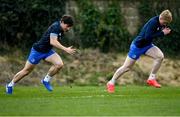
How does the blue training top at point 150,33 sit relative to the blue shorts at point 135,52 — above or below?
above

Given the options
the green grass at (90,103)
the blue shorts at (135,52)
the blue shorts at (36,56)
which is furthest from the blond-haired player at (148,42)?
the blue shorts at (36,56)

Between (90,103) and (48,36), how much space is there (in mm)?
3739

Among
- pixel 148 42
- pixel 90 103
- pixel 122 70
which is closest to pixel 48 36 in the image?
pixel 122 70

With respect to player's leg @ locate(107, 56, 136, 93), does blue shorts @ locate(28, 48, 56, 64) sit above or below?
above

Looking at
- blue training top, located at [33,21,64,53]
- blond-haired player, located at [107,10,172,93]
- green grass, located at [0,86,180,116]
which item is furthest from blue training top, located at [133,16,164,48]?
blue training top, located at [33,21,64,53]

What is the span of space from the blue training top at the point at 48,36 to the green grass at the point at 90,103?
125 centimetres

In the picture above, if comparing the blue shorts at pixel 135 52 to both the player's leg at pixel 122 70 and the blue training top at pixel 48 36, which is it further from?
the blue training top at pixel 48 36

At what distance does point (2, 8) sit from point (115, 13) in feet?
17.2

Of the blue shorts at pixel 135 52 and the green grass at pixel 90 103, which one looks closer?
the green grass at pixel 90 103

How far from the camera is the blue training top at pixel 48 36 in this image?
20.0 m

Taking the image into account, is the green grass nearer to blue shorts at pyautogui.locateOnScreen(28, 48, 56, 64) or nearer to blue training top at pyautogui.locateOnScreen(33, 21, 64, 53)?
blue shorts at pyautogui.locateOnScreen(28, 48, 56, 64)

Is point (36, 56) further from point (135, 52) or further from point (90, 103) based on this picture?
point (90, 103)

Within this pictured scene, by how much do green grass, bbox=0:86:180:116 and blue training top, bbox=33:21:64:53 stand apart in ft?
4.11

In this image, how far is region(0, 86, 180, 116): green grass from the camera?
15.1 meters
